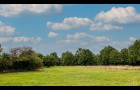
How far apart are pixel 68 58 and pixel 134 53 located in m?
6.02

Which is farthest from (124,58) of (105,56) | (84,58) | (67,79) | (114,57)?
(67,79)

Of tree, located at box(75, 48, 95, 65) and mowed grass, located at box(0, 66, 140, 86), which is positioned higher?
tree, located at box(75, 48, 95, 65)

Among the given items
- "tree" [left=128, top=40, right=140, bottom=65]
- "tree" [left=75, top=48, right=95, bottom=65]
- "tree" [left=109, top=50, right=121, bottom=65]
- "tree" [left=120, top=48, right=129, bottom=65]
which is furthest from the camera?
"tree" [left=75, top=48, right=95, bottom=65]

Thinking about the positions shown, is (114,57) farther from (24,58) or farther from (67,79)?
(67,79)

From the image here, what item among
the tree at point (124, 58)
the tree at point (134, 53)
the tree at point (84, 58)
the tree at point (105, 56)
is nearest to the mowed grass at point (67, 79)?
the tree at point (134, 53)

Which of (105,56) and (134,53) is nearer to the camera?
(134,53)

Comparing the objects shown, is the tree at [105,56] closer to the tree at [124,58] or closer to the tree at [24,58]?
the tree at [124,58]

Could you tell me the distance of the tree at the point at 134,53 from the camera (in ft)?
83.5

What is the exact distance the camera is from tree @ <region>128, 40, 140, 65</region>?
2544 centimetres

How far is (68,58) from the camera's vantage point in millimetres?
26594

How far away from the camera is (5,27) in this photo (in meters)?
4.14

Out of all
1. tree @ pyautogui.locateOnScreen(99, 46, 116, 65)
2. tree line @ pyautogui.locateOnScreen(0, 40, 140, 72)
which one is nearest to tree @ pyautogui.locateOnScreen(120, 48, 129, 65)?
tree line @ pyautogui.locateOnScreen(0, 40, 140, 72)

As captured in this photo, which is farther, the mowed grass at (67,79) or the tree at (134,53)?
the tree at (134,53)

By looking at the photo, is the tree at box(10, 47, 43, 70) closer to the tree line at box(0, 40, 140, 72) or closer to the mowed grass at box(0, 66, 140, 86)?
the tree line at box(0, 40, 140, 72)
